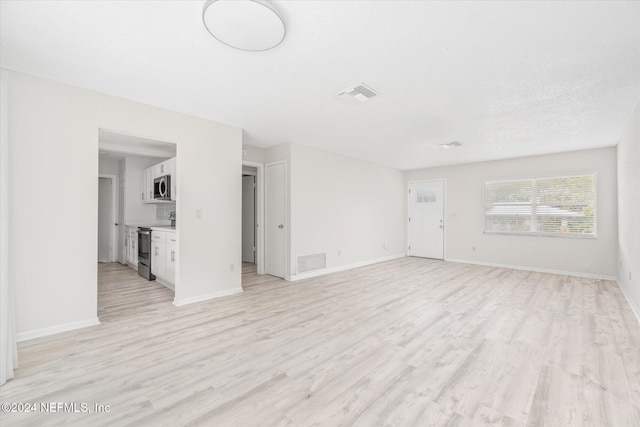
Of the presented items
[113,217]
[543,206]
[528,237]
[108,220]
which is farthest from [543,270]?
[108,220]

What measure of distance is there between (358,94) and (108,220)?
6.96m

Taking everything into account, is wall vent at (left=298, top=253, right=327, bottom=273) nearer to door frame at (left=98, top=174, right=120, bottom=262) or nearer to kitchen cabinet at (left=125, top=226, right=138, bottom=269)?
kitchen cabinet at (left=125, top=226, right=138, bottom=269)

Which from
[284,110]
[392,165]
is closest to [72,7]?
[284,110]

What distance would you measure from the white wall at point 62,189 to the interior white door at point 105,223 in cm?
453

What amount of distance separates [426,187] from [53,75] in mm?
7505

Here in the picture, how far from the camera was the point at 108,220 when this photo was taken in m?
6.80

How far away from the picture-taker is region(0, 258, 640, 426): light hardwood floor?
5.54 ft

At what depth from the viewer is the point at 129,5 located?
68.8 inches

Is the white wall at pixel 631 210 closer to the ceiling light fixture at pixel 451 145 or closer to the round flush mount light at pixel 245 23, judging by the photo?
the ceiling light fixture at pixel 451 145

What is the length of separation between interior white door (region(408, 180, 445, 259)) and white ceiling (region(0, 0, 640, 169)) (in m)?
3.56

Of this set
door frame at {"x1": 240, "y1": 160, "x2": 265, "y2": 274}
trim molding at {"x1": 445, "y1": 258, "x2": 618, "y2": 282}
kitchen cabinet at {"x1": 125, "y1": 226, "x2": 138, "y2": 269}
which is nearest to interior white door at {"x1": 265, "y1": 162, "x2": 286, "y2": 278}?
door frame at {"x1": 240, "y1": 160, "x2": 265, "y2": 274}

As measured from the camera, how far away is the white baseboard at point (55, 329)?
2574 millimetres

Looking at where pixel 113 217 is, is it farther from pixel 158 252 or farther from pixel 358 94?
pixel 358 94

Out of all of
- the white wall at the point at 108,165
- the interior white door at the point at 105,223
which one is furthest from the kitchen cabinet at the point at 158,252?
the white wall at the point at 108,165
